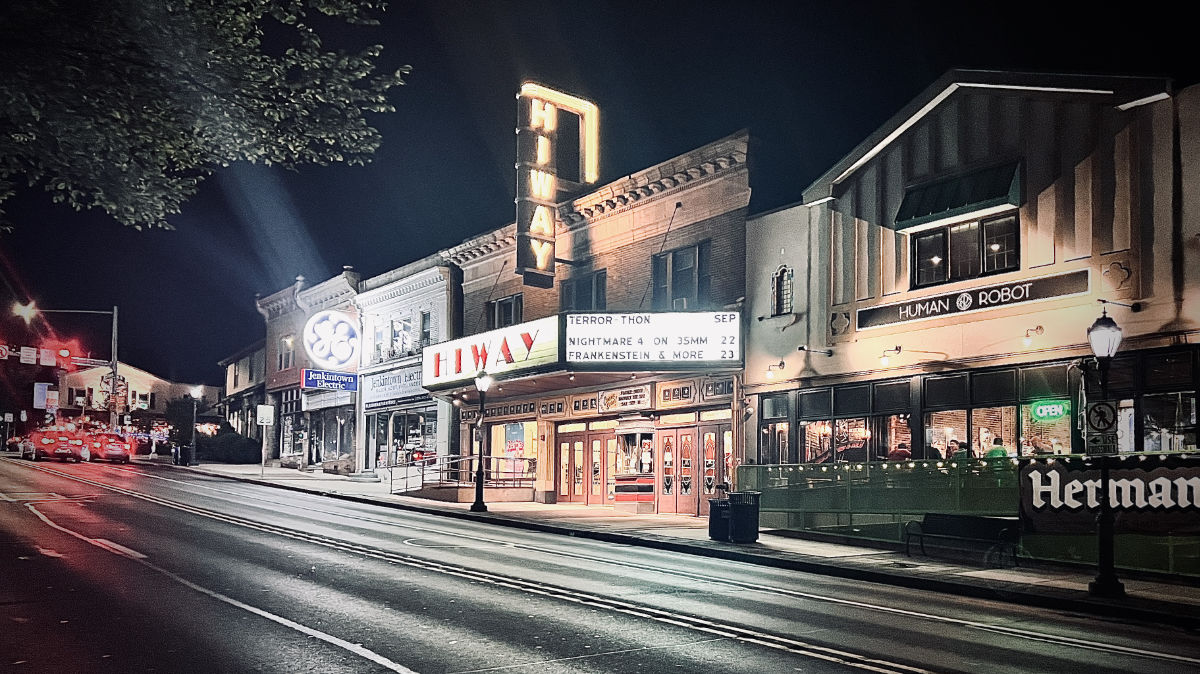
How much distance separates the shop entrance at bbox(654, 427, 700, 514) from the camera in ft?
88.2

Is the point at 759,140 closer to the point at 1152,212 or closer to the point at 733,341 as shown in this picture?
the point at 733,341

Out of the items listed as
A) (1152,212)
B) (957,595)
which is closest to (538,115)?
(1152,212)

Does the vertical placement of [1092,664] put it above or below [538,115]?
below

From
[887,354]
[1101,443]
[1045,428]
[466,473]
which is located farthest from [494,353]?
[1101,443]

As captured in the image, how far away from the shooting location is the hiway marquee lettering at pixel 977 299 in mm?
18453

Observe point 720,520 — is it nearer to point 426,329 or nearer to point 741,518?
point 741,518

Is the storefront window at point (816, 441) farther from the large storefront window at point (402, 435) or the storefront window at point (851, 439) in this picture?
the large storefront window at point (402, 435)

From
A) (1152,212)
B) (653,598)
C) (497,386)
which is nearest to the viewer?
(653,598)

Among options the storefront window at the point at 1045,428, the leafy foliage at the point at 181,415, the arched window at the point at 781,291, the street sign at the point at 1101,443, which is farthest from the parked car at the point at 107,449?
the street sign at the point at 1101,443

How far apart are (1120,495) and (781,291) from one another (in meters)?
10.6

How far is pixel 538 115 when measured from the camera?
30859 mm

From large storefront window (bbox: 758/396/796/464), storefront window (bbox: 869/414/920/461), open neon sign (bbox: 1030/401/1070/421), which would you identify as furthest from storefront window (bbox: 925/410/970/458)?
large storefront window (bbox: 758/396/796/464)

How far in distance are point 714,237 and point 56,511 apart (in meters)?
17.5

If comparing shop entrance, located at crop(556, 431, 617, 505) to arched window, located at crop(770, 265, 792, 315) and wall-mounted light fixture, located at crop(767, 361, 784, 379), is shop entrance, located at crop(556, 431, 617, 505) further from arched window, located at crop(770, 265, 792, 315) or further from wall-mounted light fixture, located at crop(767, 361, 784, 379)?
arched window, located at crop(770, 265, 792, 315)
